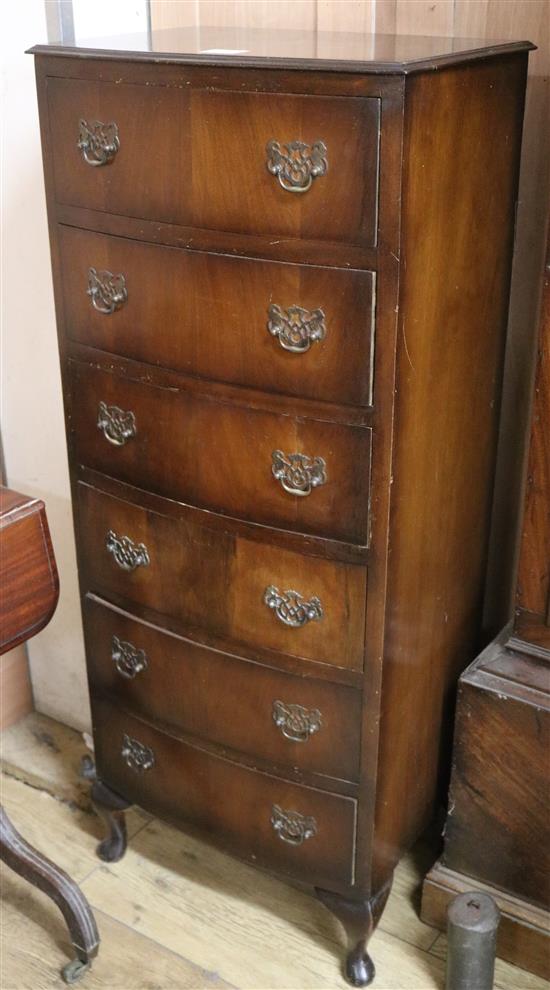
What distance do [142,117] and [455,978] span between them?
1.37 meters

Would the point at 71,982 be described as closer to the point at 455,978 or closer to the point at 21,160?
the point at 455,978

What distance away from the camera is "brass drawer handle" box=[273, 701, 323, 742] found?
5.44ft

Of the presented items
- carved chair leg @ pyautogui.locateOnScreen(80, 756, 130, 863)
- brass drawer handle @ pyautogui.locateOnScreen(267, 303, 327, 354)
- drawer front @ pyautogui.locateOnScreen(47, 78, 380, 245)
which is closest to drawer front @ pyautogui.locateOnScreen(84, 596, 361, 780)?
carved chair leg @ pyautogui.locateOnScreen(80, 756, 130, 863)

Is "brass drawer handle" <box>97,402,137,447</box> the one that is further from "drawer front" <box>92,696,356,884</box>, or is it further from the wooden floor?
the wooden floor

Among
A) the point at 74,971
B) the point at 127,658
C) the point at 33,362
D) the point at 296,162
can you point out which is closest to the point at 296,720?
the point at 127,658

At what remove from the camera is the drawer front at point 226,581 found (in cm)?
157

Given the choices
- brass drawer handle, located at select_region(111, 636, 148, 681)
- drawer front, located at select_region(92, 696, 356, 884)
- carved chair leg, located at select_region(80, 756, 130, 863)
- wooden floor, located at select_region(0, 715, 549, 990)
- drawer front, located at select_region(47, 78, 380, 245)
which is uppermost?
drawer front, located at select_region(47, 78, 380, 245)

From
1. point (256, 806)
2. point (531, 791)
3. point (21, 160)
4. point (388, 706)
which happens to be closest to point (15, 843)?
point (256, 806)

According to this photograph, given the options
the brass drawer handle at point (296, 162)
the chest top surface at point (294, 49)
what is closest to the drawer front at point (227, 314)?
the brass drawer handle at point (296, 162)

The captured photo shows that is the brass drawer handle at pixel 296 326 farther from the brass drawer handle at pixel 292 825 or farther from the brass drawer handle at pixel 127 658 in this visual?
the brass drawer handle at pixel 292 825

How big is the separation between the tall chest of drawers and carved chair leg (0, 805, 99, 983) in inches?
8.3

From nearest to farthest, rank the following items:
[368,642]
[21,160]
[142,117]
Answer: [142,117], [368,642], [21,160]

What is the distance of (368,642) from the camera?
5.13 feet

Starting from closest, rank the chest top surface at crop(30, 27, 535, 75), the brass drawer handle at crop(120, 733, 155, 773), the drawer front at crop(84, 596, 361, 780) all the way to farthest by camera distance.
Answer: the chest top surface at crop(30, 27, 535, 75)
the drawer front at crop(84, 596, 361, 780)
the brass drawer handle at crop(120, 733, 155, 773)
